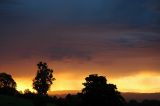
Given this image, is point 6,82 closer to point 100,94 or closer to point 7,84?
point 7,84

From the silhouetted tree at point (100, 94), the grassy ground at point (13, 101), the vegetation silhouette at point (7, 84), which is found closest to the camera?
the silhouetted tree at point (100, 94)

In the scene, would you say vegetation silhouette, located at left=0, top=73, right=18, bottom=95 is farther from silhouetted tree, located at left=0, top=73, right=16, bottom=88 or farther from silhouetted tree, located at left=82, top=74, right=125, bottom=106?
silhouetted tree, located at left=82, top=74, right=125, bottom=106

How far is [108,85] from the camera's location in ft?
378

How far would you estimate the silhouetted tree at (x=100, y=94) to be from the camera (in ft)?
366

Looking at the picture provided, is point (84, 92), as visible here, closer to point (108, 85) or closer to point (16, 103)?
point (108, 85)

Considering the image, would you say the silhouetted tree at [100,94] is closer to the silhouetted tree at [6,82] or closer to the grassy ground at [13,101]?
the grassy ground at [13,101]

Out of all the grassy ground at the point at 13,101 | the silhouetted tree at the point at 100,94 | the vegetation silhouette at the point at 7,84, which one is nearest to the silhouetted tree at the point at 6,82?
the vegetation silhouette at the point at 7,84

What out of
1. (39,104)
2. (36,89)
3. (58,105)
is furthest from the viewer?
(36,89)

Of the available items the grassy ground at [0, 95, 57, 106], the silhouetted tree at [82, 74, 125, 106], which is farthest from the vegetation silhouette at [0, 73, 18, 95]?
the silhouetted tree at [82, 74, 125, 106]

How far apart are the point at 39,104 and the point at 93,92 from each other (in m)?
21.1

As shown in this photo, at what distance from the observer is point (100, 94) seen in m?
112

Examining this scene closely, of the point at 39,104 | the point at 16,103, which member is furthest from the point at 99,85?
the point at 16,103

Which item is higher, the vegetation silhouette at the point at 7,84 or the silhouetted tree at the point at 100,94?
the vegetation silhouette at the point at 7,84

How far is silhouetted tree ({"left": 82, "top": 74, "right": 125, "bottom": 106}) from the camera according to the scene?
11144 cm
